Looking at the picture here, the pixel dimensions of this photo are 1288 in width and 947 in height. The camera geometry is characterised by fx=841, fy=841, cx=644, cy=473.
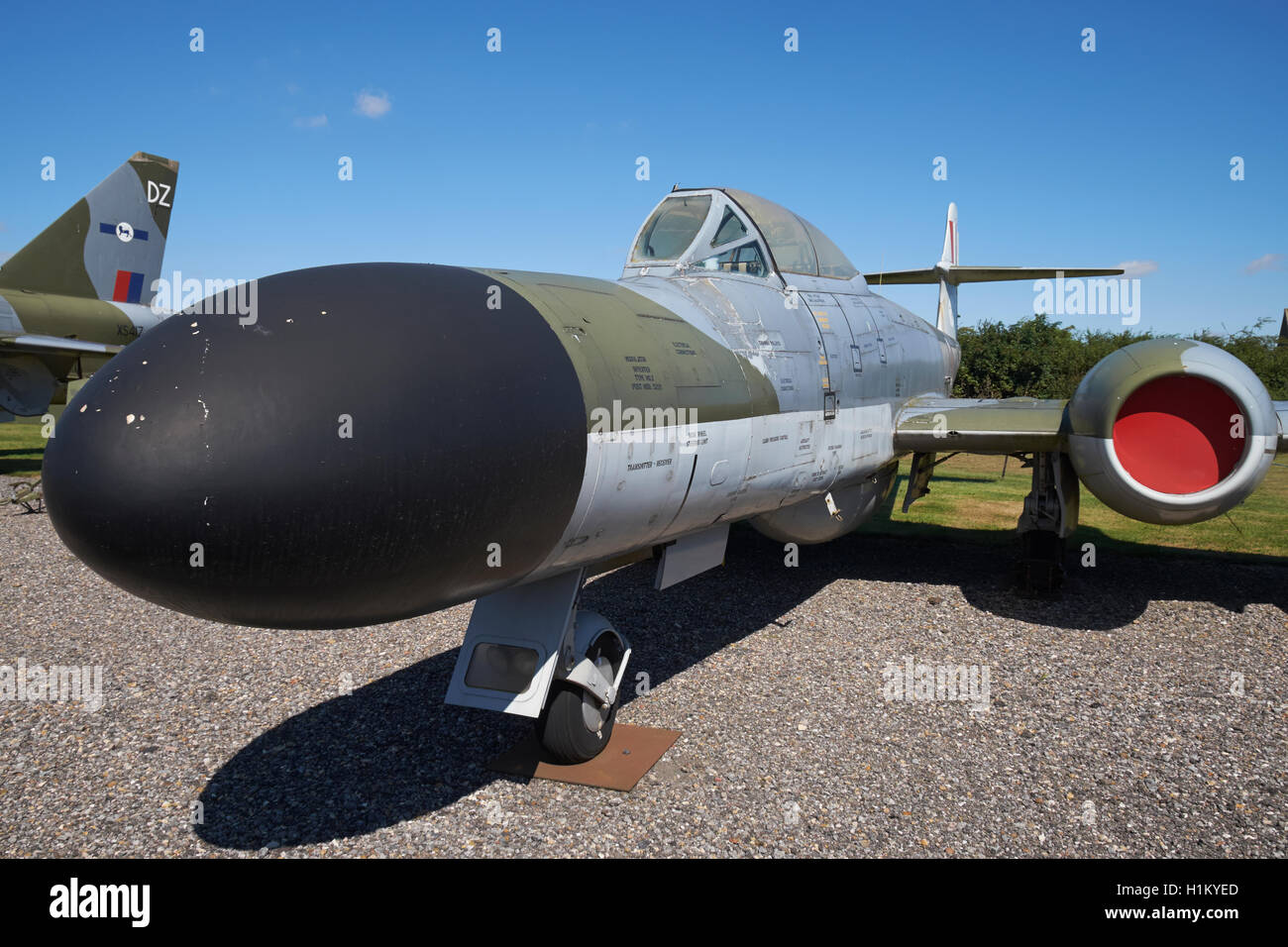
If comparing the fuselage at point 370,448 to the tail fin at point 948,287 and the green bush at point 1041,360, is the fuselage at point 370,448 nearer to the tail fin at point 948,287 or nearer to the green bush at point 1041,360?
the tail fin at point 948,287

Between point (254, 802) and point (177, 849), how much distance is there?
0.40 m

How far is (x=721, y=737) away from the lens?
4.60m

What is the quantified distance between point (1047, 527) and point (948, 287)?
552 centimetres

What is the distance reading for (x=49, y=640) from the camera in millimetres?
6246

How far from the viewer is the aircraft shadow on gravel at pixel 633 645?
3.83 metres

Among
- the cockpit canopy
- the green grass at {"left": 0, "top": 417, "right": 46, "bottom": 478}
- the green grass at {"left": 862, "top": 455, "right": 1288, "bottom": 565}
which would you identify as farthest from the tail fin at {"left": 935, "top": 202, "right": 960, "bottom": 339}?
the green grass at {"left": 0, "top": 417, "right": 46, "bottom": 478}

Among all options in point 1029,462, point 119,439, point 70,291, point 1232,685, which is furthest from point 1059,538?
point 70,291

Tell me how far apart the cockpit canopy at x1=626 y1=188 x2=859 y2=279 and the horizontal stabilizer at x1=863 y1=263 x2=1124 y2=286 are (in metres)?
6.07

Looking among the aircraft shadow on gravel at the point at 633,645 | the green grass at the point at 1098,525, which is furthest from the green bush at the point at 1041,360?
the aircraft shadow on gravel at the point at 633,645

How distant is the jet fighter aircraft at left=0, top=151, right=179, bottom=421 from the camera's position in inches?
540

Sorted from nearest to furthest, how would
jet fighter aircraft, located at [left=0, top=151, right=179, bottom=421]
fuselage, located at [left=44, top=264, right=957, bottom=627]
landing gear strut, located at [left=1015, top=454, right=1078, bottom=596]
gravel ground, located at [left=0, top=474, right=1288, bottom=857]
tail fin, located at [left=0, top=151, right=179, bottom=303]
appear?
fuselage, located at [left=44, top=264, right=957, bottom=627], gravel ground, located at [left=0, top=474, right=1288, bottom=857], landing gear strut, located at [left=1015, top=454, right=1078, bottom=596], jet fighter aircraft, located at [left=0, top=151, right=179, bottom=421], tail fin, located at [left=0, top=151, right=179, bottom=303]

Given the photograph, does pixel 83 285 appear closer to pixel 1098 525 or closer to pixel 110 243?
pixel 110 243

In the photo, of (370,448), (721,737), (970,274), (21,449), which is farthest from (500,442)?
(21,449)

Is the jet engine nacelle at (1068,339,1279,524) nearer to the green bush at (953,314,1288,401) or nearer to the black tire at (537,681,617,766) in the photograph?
the black tire at (537,681,617,766)
